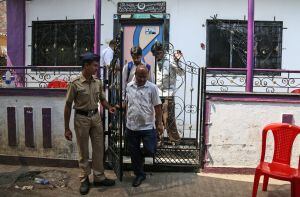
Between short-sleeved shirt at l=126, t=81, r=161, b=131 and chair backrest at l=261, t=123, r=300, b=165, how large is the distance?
4.74 ft

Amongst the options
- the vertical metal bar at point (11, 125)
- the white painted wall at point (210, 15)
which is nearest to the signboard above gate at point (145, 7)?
the white painted wall at point (210, 15)

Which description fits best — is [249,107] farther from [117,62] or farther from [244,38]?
[244,38]

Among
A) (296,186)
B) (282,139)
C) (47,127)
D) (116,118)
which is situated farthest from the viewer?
(47,127)

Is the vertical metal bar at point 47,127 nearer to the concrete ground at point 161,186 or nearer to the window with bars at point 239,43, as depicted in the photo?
the concrete ground at point 161,186

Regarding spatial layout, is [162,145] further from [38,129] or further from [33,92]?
[33,92]

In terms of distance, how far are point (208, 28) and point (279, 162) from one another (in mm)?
4933

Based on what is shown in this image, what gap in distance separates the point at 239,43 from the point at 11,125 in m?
5.50

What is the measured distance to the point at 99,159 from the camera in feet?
18.1

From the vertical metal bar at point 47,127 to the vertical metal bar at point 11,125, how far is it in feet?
1.69

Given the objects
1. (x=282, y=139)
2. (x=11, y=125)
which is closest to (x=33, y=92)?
(x=11, y=125)

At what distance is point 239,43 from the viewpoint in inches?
373

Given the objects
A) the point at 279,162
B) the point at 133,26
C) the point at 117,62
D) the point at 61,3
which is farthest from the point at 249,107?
the point at 61,3

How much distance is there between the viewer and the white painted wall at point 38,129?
6324 millimetres

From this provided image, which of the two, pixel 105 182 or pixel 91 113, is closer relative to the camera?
pixel 91 113
